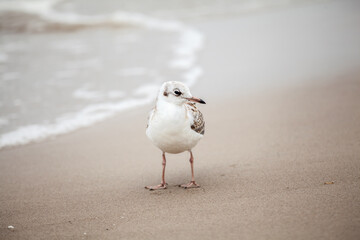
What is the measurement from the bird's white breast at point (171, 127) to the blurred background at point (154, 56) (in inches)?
114

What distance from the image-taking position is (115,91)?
29.3 ft

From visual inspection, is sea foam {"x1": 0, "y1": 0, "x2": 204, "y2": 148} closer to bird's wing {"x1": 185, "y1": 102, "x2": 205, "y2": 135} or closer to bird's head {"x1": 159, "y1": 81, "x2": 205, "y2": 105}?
bird's wing {"x1": 185, "y1": 102, "x2": 205, "y2": 135}

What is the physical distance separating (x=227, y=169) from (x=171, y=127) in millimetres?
1083

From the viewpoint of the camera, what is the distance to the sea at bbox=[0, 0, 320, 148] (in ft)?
25.6

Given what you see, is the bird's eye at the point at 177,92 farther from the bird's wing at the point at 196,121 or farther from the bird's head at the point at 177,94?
the bird's wing at the point at 196,121

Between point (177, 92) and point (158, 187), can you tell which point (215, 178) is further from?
point (177, 92)

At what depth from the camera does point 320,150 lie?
214 inches

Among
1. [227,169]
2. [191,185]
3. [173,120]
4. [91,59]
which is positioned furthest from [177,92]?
[91,59]

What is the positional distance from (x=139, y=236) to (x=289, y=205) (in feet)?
4.63

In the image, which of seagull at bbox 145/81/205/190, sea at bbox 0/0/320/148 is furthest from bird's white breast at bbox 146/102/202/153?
sea at bbox 0/0/320/148

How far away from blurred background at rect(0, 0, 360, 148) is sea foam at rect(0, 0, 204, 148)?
0.06 feet

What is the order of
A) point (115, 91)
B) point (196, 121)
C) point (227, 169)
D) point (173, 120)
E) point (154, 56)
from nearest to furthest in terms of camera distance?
point (173, 120)
point (196, 121)
point (227, 169)
point (115, 91)
point (154, 56)

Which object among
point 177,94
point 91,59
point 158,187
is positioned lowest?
point 158,187

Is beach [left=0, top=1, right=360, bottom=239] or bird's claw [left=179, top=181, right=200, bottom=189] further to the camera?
bird's claw [left=179, top=181, right=200, bottom=189]
